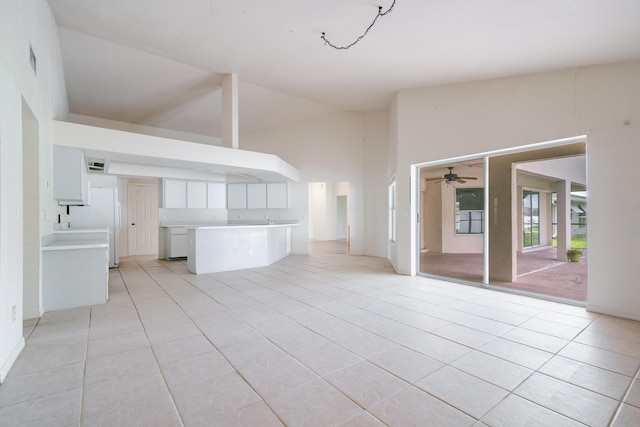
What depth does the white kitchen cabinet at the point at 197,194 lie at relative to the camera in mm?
8508

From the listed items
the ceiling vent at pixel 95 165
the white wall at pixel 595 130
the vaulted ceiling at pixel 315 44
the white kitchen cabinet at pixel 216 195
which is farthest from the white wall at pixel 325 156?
the ceiling vent at pixel 95 165

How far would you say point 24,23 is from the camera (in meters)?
2.75

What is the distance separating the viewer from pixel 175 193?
27.1 ft

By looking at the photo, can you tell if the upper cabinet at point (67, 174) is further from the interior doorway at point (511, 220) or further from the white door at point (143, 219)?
the interior doorway at point (511, 220)

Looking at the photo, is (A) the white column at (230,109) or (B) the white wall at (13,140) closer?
(B) the white wall at (13,140)

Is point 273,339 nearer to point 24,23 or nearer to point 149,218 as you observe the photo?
point 24,23

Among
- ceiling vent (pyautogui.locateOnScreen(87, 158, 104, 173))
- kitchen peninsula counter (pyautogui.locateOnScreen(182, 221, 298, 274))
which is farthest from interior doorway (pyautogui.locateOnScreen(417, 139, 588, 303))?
ceiling vent (pyautogui.locateOnScreen(87, 158, 104, 173))

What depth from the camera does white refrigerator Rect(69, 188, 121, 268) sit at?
6.58m

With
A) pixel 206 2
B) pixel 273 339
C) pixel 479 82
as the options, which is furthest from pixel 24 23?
pixel 479 82

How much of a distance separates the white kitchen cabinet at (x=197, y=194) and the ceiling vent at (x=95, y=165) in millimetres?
2421

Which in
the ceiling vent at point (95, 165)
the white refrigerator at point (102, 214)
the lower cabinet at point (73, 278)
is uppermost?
the ceiling vent at point (95, 165)

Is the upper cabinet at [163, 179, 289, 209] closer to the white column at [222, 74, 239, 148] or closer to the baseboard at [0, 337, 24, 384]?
the white column at [222, 74, 239, 148]

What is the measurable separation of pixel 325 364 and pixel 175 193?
7.39m

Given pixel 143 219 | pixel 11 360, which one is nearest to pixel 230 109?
pixel 11 360
